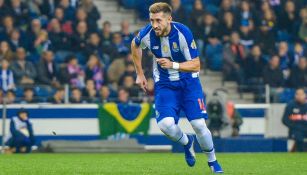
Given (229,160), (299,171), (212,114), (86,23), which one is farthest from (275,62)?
(299,171)

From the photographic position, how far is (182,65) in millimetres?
12805

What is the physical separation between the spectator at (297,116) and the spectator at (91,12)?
5232 mm

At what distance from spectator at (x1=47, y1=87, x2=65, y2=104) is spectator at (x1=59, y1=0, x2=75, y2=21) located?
8.55 feet

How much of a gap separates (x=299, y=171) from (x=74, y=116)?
33.1 feet

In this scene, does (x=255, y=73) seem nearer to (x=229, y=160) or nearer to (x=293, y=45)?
(x=293, y=45)

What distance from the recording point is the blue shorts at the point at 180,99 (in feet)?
42.8

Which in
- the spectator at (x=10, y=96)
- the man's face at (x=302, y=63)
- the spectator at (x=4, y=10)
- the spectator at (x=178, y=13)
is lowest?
the spectator at (x=10, y=96)

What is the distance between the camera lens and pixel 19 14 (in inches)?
950

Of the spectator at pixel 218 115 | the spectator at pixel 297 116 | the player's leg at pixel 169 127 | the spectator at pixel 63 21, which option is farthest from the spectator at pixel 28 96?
the player's leg at pixel 169 127

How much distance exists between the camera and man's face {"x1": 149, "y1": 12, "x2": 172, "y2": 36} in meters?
12.8

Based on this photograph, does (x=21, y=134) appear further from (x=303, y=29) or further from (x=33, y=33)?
(x=303, y=29)

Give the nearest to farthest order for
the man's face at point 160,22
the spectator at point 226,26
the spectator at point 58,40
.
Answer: the man's face at point 160,22, the spectator at point 58,40, the spectator at point 226,26

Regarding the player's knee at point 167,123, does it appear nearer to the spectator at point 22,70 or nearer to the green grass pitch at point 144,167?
the green grass pitch at point 144,167

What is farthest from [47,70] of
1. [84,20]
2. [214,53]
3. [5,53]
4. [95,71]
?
[214,53]
